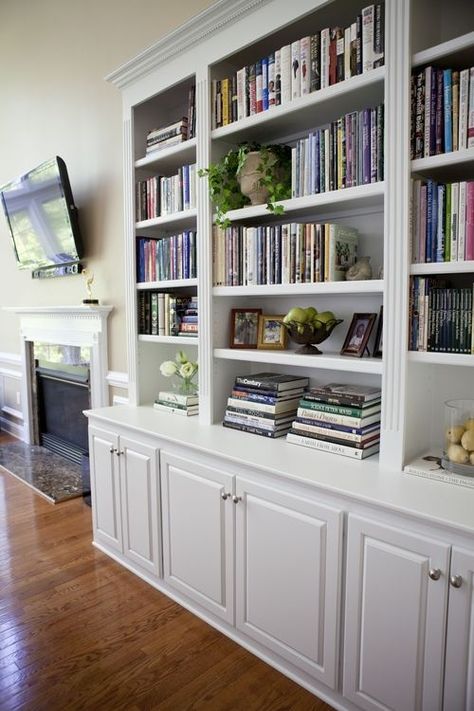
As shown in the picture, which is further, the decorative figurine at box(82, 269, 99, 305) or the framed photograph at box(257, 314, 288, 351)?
the decorative figurine at box(82, 269, 99, 305)

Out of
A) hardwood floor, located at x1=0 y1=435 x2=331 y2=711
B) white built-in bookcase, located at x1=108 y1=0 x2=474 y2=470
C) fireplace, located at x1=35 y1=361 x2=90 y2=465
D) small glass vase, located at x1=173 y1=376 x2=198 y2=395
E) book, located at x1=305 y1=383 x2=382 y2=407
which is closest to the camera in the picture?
white built-in bookcase, located at x1=108 y1=0 x2=474 y2=470

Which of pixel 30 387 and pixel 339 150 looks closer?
pixel 339 150

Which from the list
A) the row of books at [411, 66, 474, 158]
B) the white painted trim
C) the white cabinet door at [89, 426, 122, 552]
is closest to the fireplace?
the white painted trim

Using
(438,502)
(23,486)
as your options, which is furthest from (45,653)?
(23,486)

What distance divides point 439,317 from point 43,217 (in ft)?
10.4

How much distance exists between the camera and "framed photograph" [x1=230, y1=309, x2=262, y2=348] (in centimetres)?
220

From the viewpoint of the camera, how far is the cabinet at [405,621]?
1.25 meters

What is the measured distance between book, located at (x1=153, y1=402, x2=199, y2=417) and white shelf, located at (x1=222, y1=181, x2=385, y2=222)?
94 centimetres

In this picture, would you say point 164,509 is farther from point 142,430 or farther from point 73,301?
point 73,301

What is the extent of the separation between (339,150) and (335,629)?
1.58 m

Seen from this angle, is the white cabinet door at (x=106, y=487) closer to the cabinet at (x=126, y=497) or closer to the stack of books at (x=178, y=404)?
the cabinet at (x=126, y=497)

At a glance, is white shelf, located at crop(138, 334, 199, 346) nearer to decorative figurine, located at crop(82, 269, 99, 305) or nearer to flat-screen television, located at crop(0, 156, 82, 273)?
decorative figurine, located at crop(82, 269, 99, 305)

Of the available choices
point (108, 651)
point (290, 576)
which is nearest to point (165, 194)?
point (290, 576)

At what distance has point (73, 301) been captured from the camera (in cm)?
375
